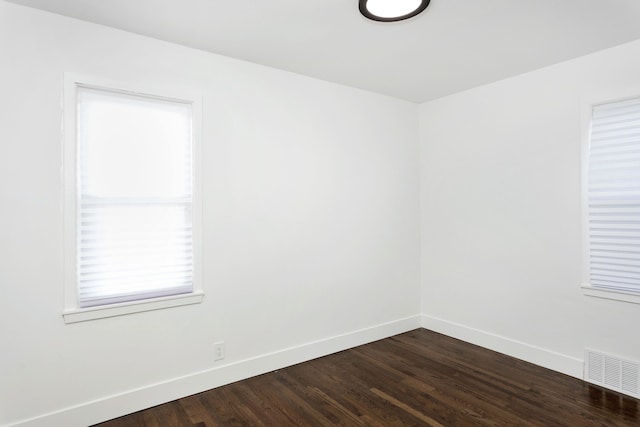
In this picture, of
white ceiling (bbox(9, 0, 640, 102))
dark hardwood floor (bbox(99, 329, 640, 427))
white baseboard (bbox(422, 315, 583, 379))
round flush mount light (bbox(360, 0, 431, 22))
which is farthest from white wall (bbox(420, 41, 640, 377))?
round flush mount light (bbox(360, 0, 431, 22))

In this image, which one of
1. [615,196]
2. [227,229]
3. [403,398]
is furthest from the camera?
[227,229]

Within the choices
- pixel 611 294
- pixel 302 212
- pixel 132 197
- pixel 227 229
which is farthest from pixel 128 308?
pixel 611 294

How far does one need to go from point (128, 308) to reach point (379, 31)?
2.62 metres

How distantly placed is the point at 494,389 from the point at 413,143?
8.94ft

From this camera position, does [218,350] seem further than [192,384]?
Yes

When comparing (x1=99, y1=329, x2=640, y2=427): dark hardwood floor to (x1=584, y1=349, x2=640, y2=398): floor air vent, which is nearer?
(x1=99, y1=329, x2=640, y2=427): dark hardwood floor

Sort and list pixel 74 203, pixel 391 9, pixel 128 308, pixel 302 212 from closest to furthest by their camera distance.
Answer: pixel 391 9
pixel 74 203
pixel 128 308
pixel 302 212

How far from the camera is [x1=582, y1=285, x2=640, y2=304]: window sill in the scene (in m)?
2.77

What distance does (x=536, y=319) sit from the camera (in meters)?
3.36

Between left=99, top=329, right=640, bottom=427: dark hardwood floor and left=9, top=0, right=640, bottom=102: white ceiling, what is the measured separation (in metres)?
2.68

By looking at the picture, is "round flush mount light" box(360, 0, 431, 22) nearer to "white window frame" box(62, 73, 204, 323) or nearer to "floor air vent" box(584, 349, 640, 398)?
"white window frame" box(62, 73, 204, 323)

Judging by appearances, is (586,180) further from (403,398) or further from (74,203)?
(74,203)

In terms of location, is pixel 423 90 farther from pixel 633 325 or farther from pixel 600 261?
pixel 633 325

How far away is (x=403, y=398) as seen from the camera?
9.09ft
